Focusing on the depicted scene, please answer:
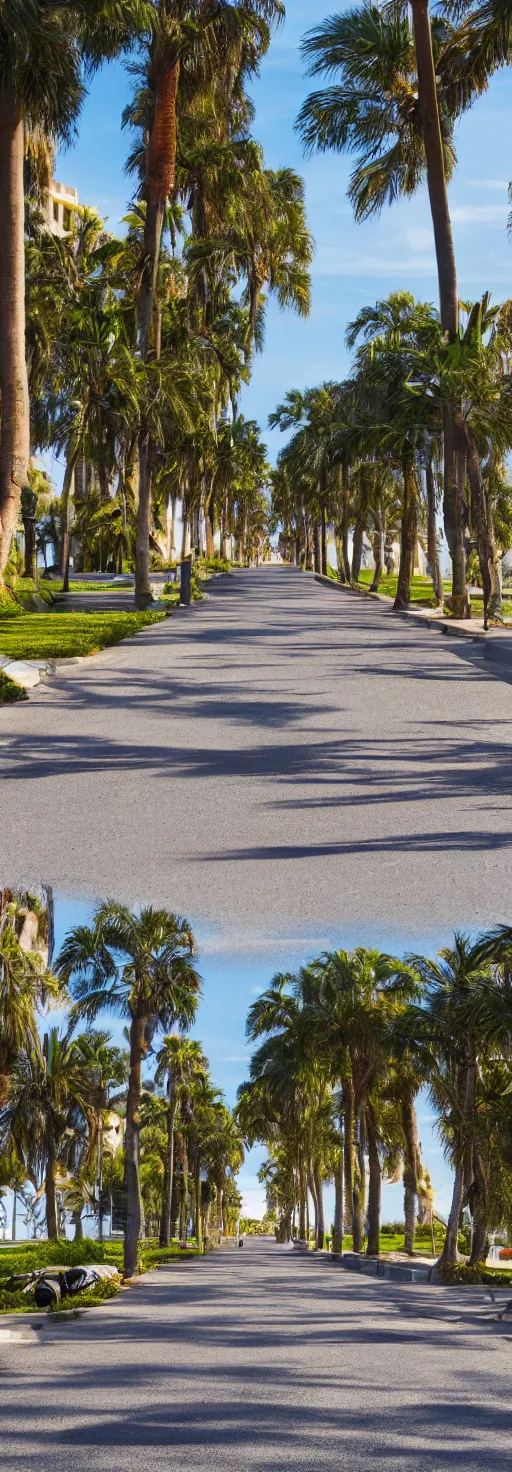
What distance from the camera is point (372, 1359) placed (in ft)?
36.7

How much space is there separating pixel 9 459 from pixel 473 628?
9377 mm

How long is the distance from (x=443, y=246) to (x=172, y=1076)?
92.9ft

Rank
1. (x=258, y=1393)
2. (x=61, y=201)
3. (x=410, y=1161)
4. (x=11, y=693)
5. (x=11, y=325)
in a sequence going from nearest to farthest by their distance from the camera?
(x=258, y=1393) < (x=11, y=693) < (x=11, y=325) < (x=410, y=1161) < (x=61, y=201)

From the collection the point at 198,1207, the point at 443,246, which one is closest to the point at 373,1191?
the point at 443,246

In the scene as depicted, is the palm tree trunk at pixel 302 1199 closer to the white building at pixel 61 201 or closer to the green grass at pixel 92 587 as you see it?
Result: the green grass at pixel 92 587

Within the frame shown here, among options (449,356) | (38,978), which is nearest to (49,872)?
(38,978)

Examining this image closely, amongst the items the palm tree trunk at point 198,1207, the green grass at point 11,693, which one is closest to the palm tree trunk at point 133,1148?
the green grass at point 11,693

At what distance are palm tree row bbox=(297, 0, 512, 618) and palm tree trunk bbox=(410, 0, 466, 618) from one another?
2 cm

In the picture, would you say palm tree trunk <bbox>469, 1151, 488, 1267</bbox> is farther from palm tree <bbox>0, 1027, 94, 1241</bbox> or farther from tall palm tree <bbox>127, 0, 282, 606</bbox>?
tall palm tree <bbox>127, 0, 282, 606</bbox>

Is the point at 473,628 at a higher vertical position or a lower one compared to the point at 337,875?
higher

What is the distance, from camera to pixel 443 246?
2983cm

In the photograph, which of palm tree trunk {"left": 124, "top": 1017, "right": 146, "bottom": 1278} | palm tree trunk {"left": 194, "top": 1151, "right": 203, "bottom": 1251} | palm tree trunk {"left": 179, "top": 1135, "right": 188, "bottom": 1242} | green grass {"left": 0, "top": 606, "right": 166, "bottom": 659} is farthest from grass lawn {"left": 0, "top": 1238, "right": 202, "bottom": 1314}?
palm tree trunk {"left": 194, "top": 1151, "right": 203, "bottom": 1251}

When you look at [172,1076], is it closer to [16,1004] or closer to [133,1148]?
[133,1148]

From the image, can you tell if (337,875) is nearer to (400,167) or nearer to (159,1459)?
(159,1459)
